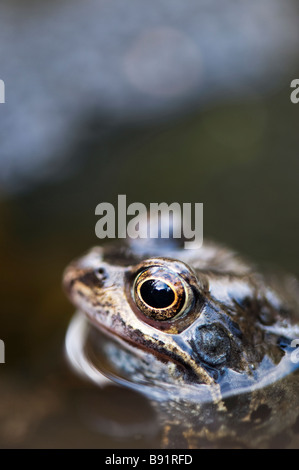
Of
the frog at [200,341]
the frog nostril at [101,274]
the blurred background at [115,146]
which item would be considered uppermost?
the blurred background at [115,146]

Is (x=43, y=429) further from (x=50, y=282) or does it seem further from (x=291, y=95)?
(x=291, y=95)

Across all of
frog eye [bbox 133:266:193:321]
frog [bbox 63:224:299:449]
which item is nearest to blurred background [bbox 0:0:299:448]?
frog [bbox 63:224:299:449]

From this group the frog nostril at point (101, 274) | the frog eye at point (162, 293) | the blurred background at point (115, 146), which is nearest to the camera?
the frog eye at point (162, 293)

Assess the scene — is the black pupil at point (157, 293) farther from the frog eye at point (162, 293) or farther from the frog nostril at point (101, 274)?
the frog nostril at point (101, 274)

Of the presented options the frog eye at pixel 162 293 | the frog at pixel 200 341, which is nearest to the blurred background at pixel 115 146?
the frog at pixel 200 341

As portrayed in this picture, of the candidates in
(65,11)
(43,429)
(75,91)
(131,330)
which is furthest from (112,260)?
(65,11)

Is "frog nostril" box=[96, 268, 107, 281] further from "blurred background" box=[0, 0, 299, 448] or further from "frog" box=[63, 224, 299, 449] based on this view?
"blurred background" box=[0, 0, 299, 448]

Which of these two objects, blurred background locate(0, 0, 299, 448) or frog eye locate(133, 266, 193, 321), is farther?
blurred background locate(0, 0, 299, 448)

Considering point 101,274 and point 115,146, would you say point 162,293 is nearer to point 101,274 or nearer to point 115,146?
point 101,274
